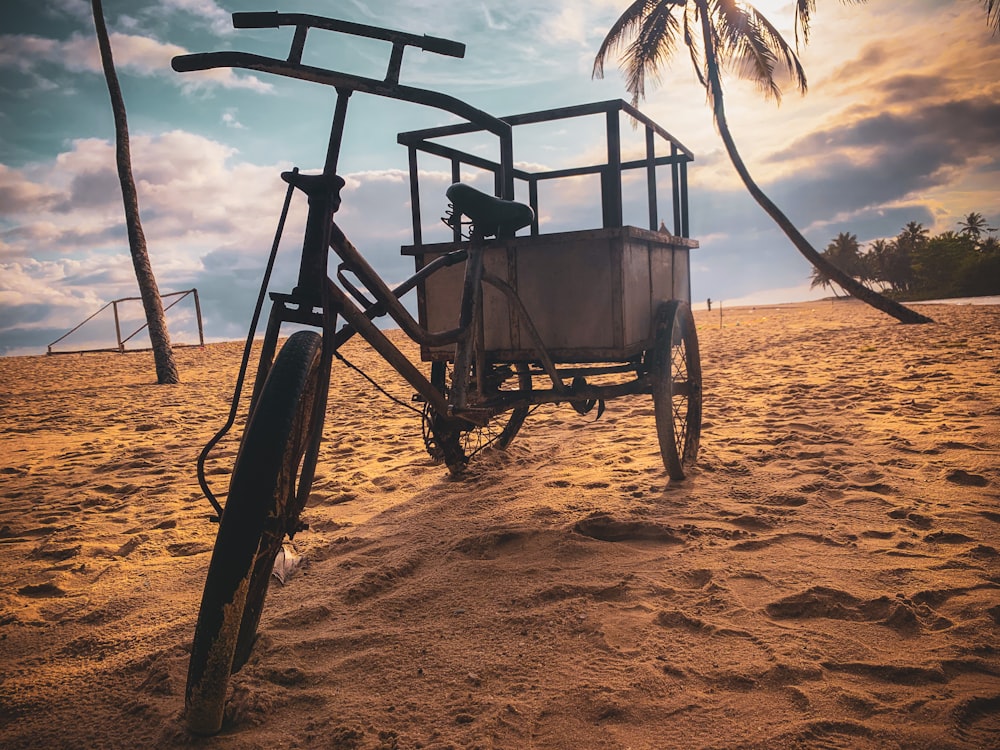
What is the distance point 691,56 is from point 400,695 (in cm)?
1791

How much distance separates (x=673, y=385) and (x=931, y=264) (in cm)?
4110

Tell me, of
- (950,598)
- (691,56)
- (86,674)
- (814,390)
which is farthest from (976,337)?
(86,674)

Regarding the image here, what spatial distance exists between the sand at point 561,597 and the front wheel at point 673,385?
8.5 inches

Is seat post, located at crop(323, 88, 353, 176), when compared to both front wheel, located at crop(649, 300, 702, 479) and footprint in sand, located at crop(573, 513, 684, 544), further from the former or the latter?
front wheel, located at crop(649, 300, 702, 479)

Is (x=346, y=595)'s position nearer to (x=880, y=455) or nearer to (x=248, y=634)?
(x=248, y=634)

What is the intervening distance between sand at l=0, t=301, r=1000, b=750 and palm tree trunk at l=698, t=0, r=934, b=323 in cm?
967

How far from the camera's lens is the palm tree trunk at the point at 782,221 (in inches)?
526

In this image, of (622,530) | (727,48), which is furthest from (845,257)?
(622,530)

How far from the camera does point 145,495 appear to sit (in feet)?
13.0

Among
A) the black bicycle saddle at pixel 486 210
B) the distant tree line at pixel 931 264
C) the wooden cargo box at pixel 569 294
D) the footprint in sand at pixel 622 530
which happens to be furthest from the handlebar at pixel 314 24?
the distant tree line at pixel 931 264

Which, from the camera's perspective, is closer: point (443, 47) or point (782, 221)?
point (443, 47)

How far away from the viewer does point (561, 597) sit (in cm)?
227

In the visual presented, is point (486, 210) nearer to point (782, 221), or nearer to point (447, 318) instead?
point (447, 318)

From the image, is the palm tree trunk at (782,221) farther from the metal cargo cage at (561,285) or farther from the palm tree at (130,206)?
the palm tree at (130,206)
